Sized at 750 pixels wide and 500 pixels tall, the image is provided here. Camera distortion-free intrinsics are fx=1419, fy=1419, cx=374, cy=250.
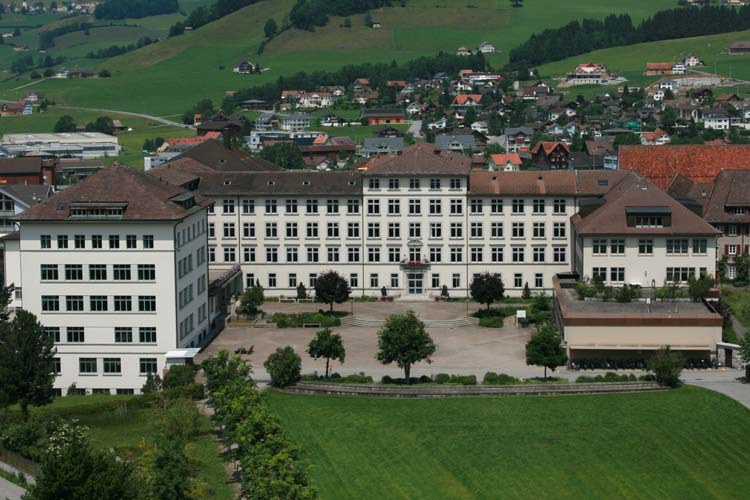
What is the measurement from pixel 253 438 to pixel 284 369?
1600 centimetres

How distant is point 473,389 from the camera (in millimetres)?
62719

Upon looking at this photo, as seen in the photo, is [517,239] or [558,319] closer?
[558,319]

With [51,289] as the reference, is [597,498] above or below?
below

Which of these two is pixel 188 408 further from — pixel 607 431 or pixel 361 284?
pixel 361 284

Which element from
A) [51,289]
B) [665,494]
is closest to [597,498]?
[665,494]

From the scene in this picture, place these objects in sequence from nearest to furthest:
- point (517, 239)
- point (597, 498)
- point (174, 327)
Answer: point (597, 498) → point (174, 327) → point (517, 239)

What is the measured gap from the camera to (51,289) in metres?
70.1

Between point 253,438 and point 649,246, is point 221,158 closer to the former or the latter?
point 649,246

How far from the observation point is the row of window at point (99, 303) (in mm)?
69938

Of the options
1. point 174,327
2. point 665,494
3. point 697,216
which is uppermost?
point 697,216

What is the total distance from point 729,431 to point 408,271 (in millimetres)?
36227

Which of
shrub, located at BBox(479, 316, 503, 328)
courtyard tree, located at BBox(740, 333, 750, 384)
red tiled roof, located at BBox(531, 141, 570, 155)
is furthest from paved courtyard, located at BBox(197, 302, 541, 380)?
red tiled roof, located at BBox(531, 141, 570, 155)

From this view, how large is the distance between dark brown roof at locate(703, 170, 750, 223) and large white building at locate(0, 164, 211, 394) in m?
36.8

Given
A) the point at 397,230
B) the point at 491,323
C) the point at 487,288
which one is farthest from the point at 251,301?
the point at 491,323
